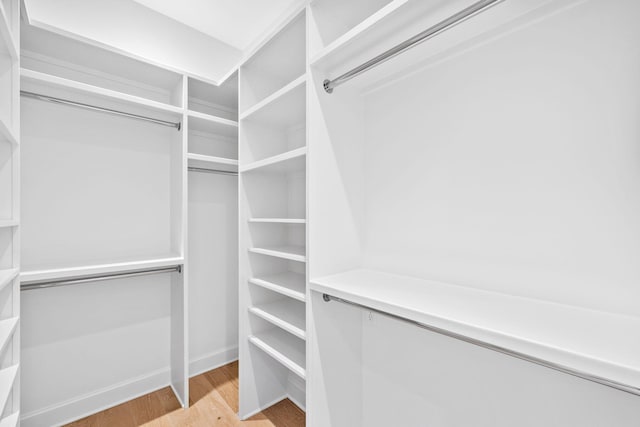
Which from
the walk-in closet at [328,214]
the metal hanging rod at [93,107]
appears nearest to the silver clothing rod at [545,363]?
the walk-in closet at [328,214]

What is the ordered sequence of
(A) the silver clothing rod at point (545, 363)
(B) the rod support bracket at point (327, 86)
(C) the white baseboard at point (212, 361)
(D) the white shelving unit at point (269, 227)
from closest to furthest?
1. (A) the silver clothing rod at point (545, 363)
2. (B) the rod support bracket at point (327, 86)
3. (D) the white shelving unit at point (269, 227)
4. (C) the white baseboard at point (212, 361)

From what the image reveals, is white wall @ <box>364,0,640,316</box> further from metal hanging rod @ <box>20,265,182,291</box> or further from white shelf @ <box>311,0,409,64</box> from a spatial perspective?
metal hanging rod @ <box>20,265,182,291</box>

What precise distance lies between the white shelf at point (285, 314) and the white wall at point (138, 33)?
64.2 inches

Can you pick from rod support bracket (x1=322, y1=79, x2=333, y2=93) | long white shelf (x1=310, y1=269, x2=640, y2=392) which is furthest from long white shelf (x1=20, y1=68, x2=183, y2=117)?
long white shelf (x1=310, y1=269, x2=640, y2=392)

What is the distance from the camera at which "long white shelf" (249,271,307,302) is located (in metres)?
1.45

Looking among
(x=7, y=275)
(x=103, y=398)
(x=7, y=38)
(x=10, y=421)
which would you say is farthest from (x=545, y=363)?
(x=103, y=398)

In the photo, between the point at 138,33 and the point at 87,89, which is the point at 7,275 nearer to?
the point at 87,89

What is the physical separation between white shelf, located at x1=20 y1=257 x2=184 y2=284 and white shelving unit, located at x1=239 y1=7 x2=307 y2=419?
0.52 meters

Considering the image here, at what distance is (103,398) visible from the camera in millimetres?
1847

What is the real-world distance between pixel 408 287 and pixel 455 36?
3.24 ft

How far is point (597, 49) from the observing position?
2.66 ft

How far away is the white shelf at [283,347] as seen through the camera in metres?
1.49

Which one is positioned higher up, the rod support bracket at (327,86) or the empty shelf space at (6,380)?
the rod support bracket at (327,86)

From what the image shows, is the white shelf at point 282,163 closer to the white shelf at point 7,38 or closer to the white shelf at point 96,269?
the white shelf at point 96,269
